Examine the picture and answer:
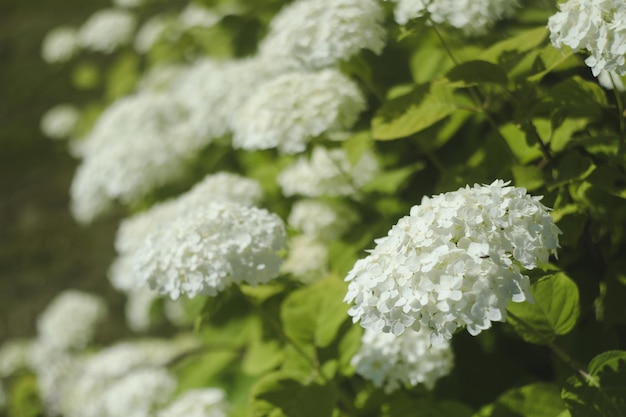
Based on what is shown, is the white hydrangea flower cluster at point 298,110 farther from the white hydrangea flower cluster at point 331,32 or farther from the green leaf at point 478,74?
the green leaf at point 478,74

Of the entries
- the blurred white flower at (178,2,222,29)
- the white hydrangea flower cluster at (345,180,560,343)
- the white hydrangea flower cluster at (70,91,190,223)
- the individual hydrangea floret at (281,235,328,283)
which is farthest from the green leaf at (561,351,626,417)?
the blurred white flower at (178,2,222,29)

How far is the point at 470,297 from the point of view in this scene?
114 cm

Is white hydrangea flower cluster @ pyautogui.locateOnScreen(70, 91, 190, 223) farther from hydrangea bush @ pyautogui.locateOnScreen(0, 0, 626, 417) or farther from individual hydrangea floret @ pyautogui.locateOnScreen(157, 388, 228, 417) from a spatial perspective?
individual hydrangea floret @ pyautogui.locateOnScreen(157, 388, 228, 417)

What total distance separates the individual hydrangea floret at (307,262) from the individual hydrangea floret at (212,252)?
0.53m

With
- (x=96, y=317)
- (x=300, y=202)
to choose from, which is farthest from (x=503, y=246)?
(x=96, y=317)

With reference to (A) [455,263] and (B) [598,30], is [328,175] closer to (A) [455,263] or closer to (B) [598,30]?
(B) [598,30]

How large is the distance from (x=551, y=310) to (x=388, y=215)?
2.06ft

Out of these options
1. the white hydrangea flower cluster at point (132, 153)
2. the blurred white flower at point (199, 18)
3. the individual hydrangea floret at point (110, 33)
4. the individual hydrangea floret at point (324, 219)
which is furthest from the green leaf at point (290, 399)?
the individual hydrangea floret at point (110, 33)

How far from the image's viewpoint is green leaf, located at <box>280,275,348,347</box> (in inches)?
73.7

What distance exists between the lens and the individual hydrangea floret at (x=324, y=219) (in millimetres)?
2398

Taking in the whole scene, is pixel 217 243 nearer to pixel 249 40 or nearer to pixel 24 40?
pixel 249 40

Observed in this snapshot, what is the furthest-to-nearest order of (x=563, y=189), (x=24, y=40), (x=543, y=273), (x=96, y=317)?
(x=24, y=40)
(x=96, y=317)
(x=563, y=189)
(x=543, y=273)

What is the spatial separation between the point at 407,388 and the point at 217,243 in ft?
2.15

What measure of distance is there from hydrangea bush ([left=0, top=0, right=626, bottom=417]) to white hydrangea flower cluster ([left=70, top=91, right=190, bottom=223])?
11 millimetres
